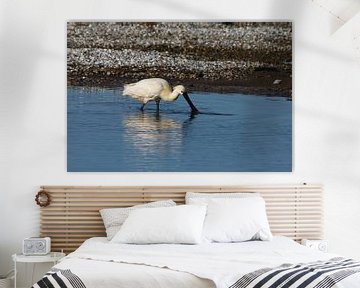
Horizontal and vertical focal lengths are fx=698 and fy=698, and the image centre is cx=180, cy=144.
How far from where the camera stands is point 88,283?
13.3 ft

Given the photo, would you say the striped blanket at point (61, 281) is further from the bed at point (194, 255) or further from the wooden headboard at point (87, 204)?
the wooden headboard at point (87, 204)

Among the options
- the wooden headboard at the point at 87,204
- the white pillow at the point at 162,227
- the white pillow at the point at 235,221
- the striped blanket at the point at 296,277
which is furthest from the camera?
the wooden headboard at the point at 87,204

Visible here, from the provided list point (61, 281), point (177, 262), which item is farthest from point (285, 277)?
point (61, 281)

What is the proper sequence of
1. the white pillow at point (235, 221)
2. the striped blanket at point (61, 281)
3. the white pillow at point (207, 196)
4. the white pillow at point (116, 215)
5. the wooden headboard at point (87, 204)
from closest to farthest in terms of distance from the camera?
the striped blanket at point (61, 281), the white pillow at point (235, 221), the white pillow at point (116, 215), the white pillow at point (207, 196), the wooden headboard at point (87, 204)

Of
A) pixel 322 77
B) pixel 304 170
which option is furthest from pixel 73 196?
pixel 322 77

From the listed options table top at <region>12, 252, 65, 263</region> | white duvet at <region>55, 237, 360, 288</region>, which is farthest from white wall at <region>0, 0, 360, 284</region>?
white duvet at <region>55, 237, 360, 288</region>

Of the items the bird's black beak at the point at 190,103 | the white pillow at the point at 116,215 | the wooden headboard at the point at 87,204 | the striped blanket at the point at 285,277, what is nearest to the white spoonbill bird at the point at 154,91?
the bird's black beak at the point at 190,103

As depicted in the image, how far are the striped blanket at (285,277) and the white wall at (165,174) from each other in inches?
84.8

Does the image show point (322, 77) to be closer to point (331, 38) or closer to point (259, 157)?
point (331, 38)

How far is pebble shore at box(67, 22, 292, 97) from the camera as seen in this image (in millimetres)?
6418

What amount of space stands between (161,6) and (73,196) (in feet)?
6.27

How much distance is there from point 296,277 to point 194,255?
3.20 ft

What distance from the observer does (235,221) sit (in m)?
5.86

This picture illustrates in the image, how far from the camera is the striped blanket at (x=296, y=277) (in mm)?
3926
